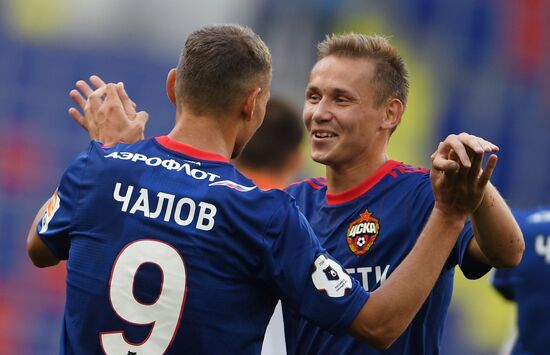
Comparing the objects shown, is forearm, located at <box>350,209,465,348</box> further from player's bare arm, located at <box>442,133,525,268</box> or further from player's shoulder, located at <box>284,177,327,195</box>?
player's shoulder, located at <box>284,177,327,195</box>

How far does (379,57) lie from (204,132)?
1.28m

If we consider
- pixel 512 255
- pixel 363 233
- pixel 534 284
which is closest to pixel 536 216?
pixel 534 284

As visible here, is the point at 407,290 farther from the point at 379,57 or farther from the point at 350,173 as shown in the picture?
the point at 379,57

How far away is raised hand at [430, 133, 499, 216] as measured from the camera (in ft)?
10.1

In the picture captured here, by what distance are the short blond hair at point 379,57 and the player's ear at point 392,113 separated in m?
0.02

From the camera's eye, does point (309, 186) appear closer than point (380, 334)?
No

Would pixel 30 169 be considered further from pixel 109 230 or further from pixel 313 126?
pixel 109 230

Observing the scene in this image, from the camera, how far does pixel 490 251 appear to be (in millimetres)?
3377

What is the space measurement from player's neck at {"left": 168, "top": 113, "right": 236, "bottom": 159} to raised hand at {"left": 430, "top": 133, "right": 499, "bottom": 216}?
2.22 feet

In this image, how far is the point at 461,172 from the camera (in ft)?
10.3

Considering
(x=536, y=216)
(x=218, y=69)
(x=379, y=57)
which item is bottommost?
(x=536, y=216)

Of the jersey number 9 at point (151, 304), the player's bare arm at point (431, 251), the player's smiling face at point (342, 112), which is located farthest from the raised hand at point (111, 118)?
the player's bare arm at point (431, 251)

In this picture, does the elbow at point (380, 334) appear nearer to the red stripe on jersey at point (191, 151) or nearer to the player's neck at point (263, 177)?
the red stripe on jersey at point (191, 151)

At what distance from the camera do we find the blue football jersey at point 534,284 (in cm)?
539
